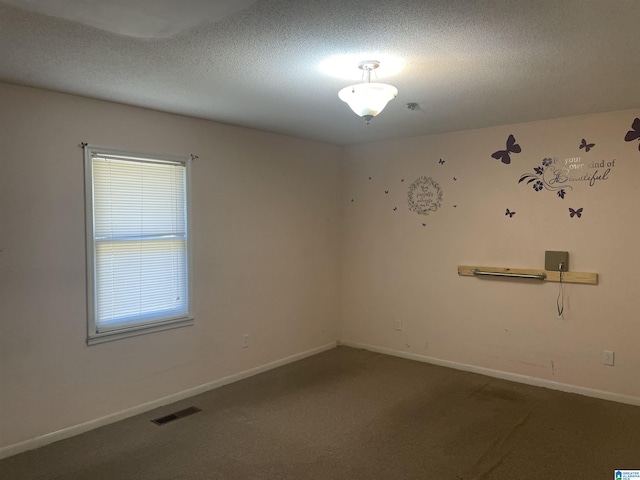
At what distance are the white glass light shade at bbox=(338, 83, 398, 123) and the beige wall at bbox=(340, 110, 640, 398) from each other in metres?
2.23

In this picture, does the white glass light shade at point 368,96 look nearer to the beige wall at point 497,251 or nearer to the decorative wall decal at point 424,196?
the beige wall at point 497,251

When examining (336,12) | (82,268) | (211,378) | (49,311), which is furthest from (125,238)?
(336,12)

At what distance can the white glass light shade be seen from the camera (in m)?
2.62

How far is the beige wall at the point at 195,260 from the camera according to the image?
10.1 feet

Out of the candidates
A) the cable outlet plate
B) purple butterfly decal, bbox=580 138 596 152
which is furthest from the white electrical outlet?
purple butterfly decal, bbox=580 138 596 152

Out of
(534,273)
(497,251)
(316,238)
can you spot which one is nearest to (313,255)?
(316,238)

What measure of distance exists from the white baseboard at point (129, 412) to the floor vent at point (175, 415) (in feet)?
0.73

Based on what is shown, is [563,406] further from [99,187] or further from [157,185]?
[99,187]

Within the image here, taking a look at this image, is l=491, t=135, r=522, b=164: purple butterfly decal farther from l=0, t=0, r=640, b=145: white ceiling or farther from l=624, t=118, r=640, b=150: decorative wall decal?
l=624, t=118, r=640, b=150: decorative wall decal

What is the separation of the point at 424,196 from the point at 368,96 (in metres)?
2.51

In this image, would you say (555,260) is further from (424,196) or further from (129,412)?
(129,412)

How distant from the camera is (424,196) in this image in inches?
196

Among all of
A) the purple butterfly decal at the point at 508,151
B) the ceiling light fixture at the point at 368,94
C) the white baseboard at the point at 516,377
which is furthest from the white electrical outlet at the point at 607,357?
the ceiling light fixture at the point at 368,94

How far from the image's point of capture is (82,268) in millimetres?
3355
